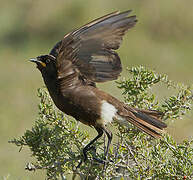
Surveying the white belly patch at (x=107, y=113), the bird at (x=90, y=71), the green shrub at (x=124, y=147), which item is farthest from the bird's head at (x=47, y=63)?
the white belly patch at (x=107, y=113)

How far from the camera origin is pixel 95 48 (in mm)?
3387

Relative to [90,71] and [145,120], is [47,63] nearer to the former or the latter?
[90,71]

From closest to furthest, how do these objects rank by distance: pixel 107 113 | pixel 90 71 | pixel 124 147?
pixel 124 147
pixel 90 71
pixel 107 113

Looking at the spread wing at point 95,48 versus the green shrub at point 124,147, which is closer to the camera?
the green shrub at point 124,147

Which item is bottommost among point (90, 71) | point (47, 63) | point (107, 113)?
point (107, 113)

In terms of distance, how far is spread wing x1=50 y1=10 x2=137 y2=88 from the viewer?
325 cm

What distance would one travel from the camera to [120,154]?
280cm

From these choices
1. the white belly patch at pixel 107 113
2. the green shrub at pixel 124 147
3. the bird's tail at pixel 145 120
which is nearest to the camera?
the green shrub at pixel 124 147

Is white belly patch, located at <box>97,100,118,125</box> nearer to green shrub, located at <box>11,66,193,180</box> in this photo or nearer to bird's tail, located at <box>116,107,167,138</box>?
bird's tail, located at <box>116,107,167,138</box>

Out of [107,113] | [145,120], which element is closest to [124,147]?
[145,120]

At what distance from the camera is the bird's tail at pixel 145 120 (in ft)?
10.6

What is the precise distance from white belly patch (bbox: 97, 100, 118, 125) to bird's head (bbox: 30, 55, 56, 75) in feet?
1.60

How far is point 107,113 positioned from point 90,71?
340mm

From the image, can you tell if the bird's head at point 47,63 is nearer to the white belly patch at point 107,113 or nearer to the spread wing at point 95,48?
the spread wing at point 95,48
